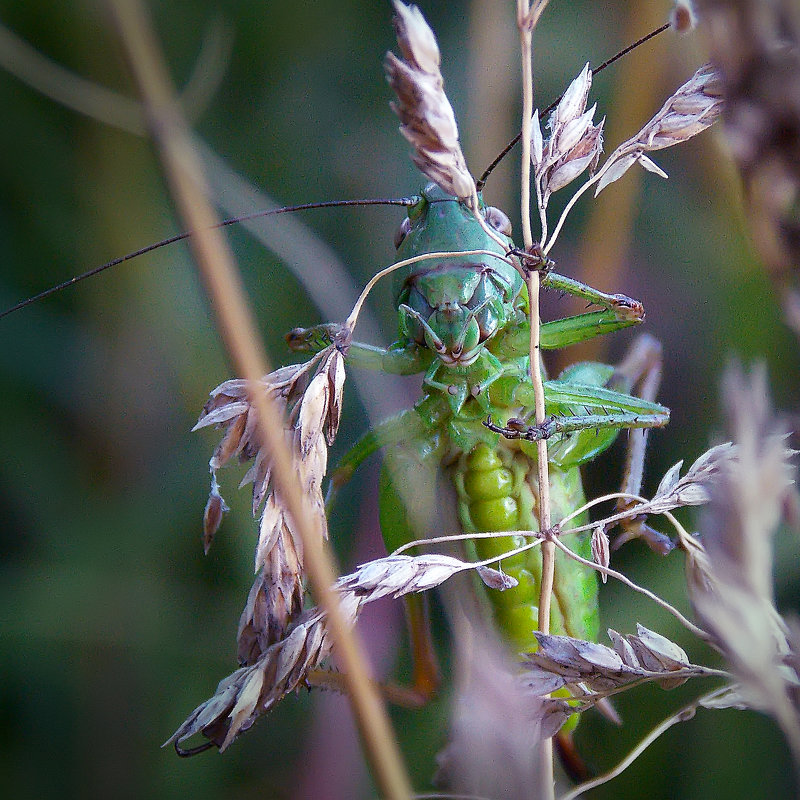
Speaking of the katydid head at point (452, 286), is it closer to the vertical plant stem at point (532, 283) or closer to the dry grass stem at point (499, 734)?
the vertical plant stem at point (532, 283)

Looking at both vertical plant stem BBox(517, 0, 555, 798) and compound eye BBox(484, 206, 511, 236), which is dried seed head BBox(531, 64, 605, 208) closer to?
vertical plant stem BBox(517, 0, 555, 798)

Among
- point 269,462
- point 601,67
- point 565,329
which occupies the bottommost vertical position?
point 269,462

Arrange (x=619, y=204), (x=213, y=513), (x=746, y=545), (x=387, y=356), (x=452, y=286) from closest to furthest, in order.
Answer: (x=746, y=545) → (x=213, y=513) → (x=452, y=286) → (x=387, y=356) → (x=619, y=204)

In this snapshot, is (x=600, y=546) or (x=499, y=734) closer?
(x=499, y=734)

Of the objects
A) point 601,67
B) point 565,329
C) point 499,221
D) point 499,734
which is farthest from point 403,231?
point 499,734

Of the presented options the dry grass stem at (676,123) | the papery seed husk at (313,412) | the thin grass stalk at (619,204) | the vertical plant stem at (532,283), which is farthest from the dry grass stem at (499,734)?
the thin grass stalk at (619,204)

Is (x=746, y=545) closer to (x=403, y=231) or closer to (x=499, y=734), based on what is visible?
(x=499, y=734)
